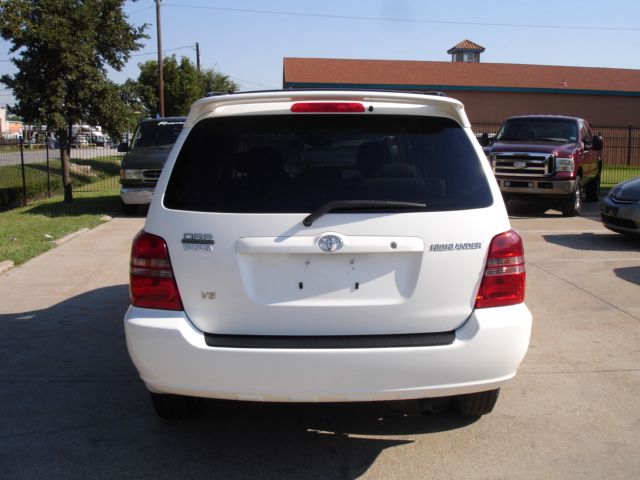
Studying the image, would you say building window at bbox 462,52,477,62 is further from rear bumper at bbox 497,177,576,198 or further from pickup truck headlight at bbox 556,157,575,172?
pickup truck headlight at bbox 556,157,575,172

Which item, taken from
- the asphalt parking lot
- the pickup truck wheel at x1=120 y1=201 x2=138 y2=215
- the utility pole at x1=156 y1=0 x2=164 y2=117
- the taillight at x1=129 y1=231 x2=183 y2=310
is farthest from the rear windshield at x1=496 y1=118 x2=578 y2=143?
the utility pole at x1=156 y1=0 x2=164 y2=117

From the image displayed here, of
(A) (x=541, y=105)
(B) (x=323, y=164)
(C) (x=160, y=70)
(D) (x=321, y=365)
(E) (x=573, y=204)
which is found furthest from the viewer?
(A) (x=541, y=105)

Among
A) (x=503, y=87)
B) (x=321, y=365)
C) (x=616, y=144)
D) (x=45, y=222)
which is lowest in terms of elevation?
(x=45, y=222)

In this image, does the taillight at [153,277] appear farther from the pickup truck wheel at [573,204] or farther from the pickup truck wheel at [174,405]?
the pickup truck wheel at [573,204]

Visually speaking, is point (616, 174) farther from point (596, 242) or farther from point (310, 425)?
point (310, 425)

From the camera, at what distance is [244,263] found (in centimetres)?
338

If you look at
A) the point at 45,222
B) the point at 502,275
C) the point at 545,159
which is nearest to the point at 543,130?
the point at 545,159

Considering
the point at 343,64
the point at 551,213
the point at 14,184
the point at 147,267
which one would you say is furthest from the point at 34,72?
the point at 343,64

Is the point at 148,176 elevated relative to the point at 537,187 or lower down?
elevated

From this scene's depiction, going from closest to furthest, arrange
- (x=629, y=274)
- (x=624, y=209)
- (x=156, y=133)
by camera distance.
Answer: (x=629, y=274) < (x=624, y=209) < (x=156, y=133)

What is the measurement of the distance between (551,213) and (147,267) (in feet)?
43.4

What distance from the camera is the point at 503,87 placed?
35531mm

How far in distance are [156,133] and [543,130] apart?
27.9 ft

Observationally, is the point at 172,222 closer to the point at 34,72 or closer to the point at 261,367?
Answer: the point at 261,367
